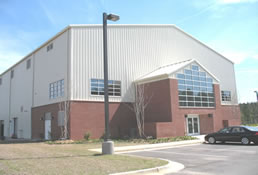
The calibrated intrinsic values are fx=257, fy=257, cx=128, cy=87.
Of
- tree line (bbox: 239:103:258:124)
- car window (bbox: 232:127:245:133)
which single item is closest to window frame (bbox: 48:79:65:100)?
car window (bbox: 232:127:245:133)

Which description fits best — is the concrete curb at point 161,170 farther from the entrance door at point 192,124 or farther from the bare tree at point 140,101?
the entrance door at point 192,124

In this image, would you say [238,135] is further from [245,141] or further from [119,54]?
[119,54]

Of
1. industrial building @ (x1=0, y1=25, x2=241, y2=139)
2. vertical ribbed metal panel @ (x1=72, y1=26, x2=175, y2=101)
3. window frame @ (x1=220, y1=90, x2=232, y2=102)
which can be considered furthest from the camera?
window frame @ (x1=220, y1=90, x2=232, y2=102)

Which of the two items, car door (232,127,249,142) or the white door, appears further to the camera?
the white door

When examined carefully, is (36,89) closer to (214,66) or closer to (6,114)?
(6,114)

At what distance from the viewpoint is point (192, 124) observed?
1130 inches

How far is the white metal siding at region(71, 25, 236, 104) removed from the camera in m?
25.8

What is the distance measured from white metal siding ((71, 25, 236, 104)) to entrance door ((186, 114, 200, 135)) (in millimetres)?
7142

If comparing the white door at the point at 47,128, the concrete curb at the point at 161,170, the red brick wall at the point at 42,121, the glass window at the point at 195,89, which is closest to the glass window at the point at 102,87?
the red brick wall at the point at 42,121

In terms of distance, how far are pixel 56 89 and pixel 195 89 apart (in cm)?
1494

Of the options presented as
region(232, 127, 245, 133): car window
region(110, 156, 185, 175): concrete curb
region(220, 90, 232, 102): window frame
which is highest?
region(220, 90, 232, 102): window frame

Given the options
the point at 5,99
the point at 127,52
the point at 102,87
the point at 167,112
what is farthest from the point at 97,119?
the point at 5,99

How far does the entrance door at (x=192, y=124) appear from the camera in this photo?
28.3 metres

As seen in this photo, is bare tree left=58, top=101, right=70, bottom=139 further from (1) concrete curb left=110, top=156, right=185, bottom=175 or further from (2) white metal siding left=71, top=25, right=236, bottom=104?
(1) concrete curb left=110, top=156, right=185, bottom=175
